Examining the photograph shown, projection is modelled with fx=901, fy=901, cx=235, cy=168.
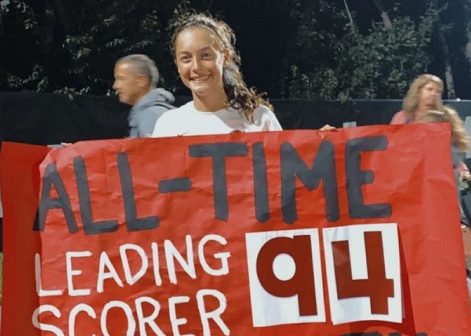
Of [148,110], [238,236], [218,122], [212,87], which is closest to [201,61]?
[212,87]

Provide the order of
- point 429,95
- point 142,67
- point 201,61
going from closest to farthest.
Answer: point 201,61, point 142,67, point 429,95

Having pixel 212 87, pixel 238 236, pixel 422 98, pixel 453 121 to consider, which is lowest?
pixel 238 236

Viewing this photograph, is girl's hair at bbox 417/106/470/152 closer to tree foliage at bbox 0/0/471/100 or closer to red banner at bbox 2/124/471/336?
red banner at bbox 2/124/471/336

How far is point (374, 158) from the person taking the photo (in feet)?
11.4

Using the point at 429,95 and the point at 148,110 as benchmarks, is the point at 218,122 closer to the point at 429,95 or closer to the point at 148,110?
the point at 148,110

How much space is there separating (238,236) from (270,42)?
1558 centimetres

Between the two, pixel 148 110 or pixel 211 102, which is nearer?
pixel 211 102

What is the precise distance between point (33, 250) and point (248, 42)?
50.8ft

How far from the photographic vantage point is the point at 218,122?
3605 millimetres

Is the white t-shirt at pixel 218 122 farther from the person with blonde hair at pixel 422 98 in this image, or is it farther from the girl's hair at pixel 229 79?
the person with blonde hair at pixel 422 98

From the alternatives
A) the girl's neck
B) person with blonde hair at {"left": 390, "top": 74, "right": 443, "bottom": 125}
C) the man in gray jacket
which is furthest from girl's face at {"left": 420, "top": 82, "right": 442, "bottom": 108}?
the girl's neck

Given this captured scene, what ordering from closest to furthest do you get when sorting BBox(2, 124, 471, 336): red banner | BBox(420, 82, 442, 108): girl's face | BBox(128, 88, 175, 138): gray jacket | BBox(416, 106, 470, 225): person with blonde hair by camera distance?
BBox(2, 124, 471, 336): red banner, BBox(128, 88, 175, 138): gray jacket, BBox(416, 106, 470, 225): person with blonde hair, BBox(420, 82, 442, 108): girl's face

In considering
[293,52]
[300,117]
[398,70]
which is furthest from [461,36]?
[300,117]

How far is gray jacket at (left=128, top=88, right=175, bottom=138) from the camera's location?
5.25m
